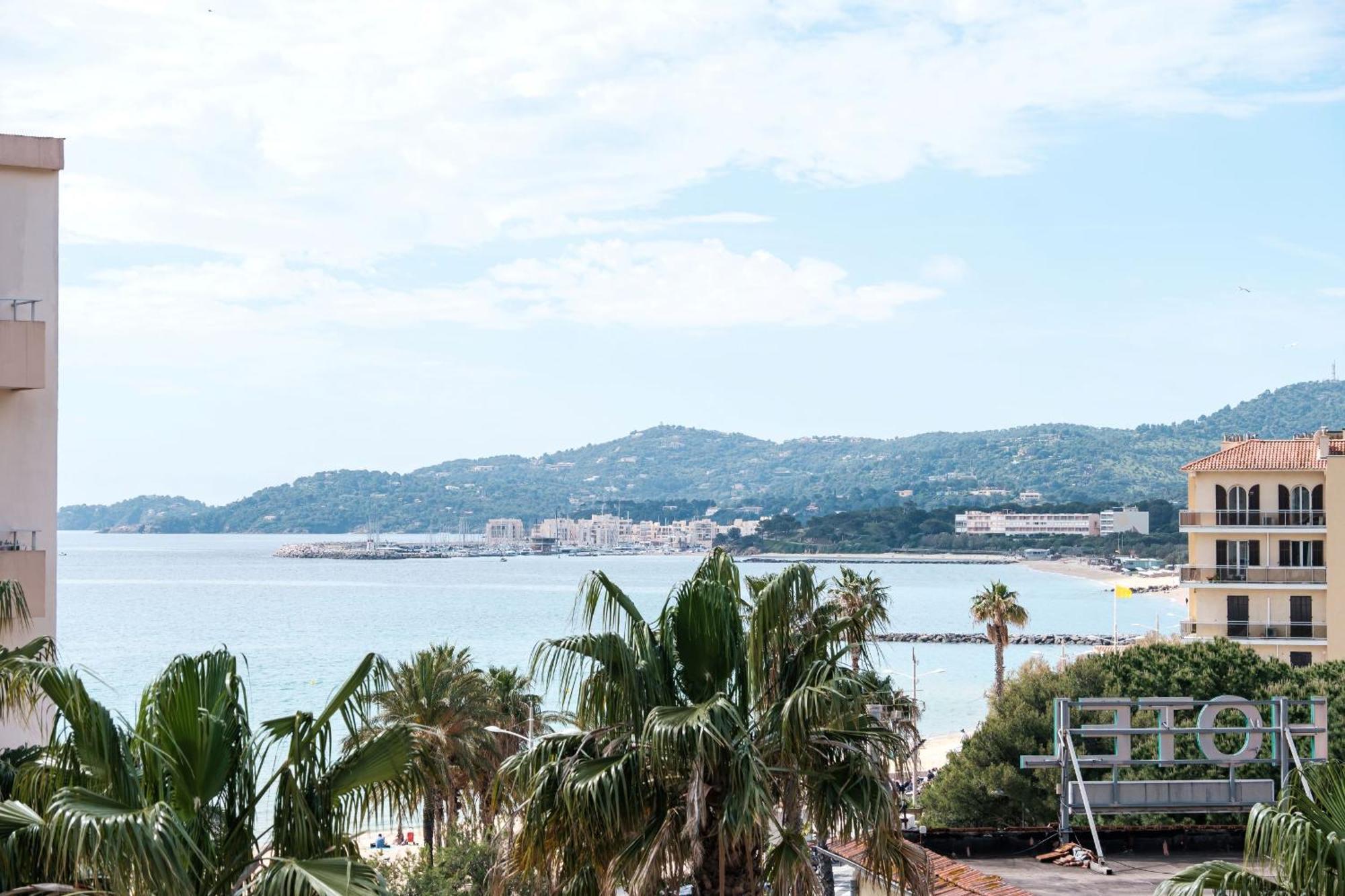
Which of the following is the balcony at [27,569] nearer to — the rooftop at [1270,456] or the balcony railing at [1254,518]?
the balcony railing at [1254,518]

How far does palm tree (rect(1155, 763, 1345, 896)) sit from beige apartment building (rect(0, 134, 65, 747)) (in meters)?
15.4

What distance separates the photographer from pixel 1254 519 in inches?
2282

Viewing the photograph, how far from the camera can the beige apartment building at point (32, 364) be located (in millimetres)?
19984

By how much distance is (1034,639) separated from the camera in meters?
156

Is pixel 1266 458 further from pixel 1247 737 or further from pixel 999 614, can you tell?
pixel 1247 737

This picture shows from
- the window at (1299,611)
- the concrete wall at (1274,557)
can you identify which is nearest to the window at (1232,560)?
the concrete wall at (1274,557)

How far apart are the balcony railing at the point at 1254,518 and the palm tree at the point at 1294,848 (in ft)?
159

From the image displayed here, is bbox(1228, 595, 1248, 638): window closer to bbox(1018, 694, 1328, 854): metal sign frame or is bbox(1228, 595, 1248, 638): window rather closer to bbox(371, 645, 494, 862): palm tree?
bbox(371, 645, 494, 862): palm tree

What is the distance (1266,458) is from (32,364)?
165 ft

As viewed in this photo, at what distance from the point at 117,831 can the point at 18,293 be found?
13783 mm

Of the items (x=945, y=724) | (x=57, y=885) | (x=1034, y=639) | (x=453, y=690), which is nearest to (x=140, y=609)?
(x=1034, y=639)

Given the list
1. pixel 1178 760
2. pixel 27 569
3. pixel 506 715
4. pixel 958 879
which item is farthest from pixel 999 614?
pixel 27 569

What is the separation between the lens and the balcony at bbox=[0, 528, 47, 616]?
1939 cm

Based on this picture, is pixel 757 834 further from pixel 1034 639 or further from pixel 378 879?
pixel 1034 639
